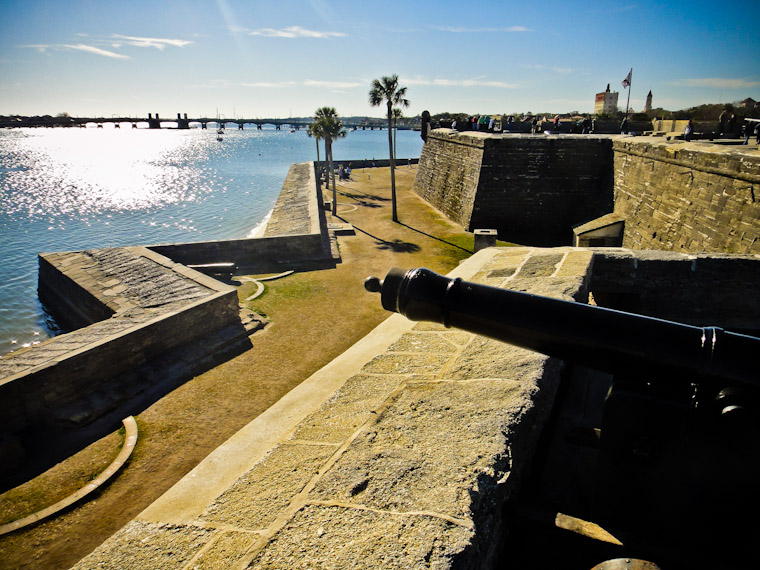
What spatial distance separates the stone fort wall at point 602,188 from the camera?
9.12 meters

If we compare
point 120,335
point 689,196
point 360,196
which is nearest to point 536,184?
point 689,196

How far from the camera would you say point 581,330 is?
6.07 feet

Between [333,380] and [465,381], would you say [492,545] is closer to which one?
[465,381]

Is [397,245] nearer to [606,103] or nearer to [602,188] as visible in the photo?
[602,188]

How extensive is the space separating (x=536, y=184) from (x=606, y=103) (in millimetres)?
36517

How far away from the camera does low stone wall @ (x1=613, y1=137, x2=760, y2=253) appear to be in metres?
8.65

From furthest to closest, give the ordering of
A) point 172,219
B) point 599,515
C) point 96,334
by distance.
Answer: point 172,219
point 96,334
point 599,515

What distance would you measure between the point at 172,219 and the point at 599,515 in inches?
A: 1572

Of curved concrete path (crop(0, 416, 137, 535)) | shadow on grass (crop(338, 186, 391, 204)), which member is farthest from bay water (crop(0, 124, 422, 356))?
curved concrete path (crop(0, 416, 137, 535))

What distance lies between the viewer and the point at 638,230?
42.4ft

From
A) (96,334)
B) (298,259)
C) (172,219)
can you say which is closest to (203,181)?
(172,219)

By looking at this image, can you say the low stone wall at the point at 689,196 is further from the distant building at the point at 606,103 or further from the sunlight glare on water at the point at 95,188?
the sunlight glare on water at the point at 95,188

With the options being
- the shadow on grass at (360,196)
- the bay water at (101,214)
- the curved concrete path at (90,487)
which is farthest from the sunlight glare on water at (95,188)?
the curved concrete path at (90,487)

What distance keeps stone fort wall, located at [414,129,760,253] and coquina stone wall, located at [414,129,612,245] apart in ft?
0.12
